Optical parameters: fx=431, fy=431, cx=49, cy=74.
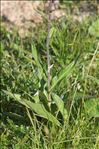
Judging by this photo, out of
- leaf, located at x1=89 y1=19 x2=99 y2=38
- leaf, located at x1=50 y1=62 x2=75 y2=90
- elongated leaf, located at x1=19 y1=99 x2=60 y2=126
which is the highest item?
leaf, located at x1=89 y1=19 x2=99 y2=38

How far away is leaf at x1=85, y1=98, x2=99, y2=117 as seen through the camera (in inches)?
97.6

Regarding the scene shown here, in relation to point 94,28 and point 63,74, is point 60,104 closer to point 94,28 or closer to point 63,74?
point 63,74

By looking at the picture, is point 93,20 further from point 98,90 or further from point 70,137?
point 70,137

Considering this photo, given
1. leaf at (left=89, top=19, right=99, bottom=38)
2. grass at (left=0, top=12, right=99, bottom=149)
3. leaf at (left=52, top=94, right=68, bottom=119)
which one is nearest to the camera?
grass at (left=0, top=12, right=99, bottom=149)

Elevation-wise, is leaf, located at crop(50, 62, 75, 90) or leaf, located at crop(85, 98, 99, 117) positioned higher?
leaf, located at crop(50, 62, 75, 90)

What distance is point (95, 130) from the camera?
8.08ft

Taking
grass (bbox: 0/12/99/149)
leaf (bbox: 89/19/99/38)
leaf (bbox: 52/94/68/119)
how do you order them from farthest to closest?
leaf (bbox: 89/19/99/38) → leaf (bbox: 52/94/68/119) → grass (bbox: 0/12/99/149)

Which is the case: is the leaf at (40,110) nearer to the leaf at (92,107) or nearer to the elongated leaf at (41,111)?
the elongated leaf at (41,111)

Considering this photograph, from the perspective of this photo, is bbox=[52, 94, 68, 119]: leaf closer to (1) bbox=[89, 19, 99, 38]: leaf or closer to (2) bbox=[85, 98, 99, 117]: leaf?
(2) bbox=[85, 98, 99, 117]: leaf

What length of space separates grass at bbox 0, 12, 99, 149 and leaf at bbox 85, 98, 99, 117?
0.07 feet

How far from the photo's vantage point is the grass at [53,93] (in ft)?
7.91

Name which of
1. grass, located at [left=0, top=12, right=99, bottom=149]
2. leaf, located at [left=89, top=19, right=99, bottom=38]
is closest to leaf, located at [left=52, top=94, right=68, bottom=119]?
grass, located at [left=0, top=12, right=99, bottom=149]

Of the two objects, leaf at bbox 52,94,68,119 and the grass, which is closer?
the grass

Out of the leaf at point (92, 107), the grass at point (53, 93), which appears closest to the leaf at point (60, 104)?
the grass at point (53, 93)
